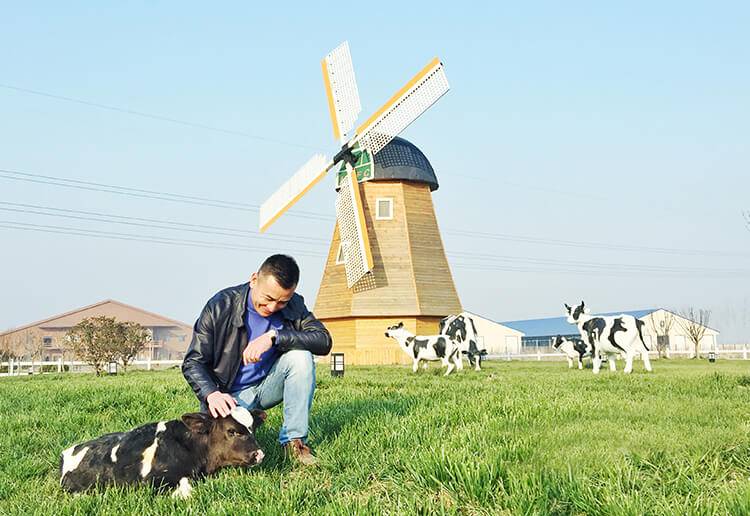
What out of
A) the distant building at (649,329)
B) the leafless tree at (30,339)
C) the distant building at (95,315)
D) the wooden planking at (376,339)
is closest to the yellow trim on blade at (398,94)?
the wooden planking at (376,339)

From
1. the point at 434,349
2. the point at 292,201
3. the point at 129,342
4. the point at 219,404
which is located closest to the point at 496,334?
the point at 129,342

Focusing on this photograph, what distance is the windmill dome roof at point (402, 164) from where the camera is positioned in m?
27.1

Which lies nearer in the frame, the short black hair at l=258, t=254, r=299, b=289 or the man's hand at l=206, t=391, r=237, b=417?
the man's hand at l=206, t=391, r=237, b=417

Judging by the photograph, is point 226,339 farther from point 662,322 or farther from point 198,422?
point 662,322

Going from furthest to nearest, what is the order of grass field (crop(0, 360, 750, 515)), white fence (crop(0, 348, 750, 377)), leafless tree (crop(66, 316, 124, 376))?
white fence (crop(0, 348, 750, 377)) < leafless tree (crop(66, 316, 124, 376)) < grass field (crop(0, 360, 750, 515))

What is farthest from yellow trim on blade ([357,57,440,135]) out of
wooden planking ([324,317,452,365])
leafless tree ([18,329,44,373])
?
leafless tree ([18,329,44,373])

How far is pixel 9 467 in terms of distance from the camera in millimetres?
4605

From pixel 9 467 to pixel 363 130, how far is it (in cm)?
2068

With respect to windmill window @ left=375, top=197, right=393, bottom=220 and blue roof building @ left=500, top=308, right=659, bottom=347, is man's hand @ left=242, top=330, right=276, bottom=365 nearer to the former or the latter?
windmill window @ left=375, top=197, right=393, bottom=220

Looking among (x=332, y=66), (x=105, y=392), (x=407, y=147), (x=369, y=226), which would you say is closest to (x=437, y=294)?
(x=369, y=226)

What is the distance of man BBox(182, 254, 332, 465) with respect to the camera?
4.50 m

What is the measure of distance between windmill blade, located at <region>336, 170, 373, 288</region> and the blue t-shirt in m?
19.6

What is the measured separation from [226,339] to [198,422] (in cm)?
83

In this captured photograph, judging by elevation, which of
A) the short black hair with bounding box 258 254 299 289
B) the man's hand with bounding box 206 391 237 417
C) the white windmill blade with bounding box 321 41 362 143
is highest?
the white windmill blade with bounding box 321 41 362 143
